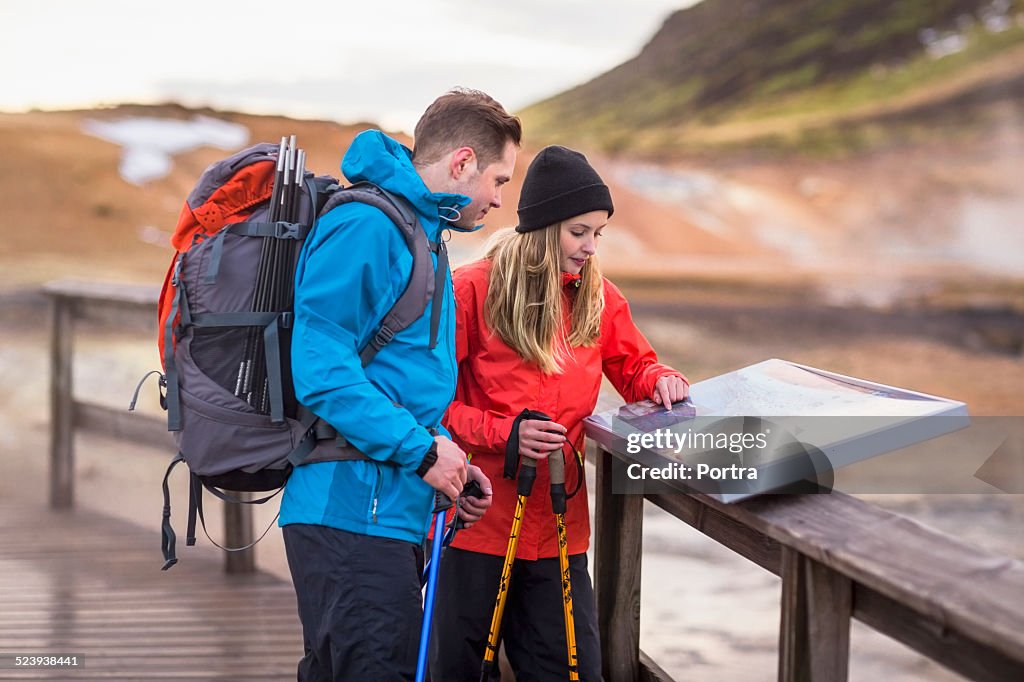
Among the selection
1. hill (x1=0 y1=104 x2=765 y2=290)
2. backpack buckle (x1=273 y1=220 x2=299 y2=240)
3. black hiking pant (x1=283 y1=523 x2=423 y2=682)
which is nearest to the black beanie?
backpack buckle (x1=273 y1=220 x2=299 y2=240)

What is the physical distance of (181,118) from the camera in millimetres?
19578

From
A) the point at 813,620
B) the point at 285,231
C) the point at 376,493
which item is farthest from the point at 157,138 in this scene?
the point at 813,620

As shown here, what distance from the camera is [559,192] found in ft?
6.93

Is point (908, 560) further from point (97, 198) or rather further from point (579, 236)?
point (97, 198)

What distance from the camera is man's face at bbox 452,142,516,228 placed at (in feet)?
5.95

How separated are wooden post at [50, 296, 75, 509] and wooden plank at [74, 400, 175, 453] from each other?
57mm

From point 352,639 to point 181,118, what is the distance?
19355 millimetres

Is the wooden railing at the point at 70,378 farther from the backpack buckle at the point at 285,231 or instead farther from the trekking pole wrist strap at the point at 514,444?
the backpack buckle at the point at 285,231

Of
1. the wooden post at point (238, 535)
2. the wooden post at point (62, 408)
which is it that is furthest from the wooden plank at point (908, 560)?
the wooden post at point (62, 408)

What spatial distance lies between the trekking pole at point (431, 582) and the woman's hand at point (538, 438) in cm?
19

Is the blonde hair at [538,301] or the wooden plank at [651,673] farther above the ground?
the blonde hair at [538,301]

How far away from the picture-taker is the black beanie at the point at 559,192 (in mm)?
2111

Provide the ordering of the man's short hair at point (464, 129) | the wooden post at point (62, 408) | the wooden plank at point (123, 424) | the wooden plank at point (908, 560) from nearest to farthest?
1. the wooden plank at point (908, 560)
2. the man's short hair at point (464, 129)
3. the wooden plank at point (123, 424)
4. the wooden post at point (62, 408)

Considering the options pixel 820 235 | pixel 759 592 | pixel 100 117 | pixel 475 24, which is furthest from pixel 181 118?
A: pixel 759 592
